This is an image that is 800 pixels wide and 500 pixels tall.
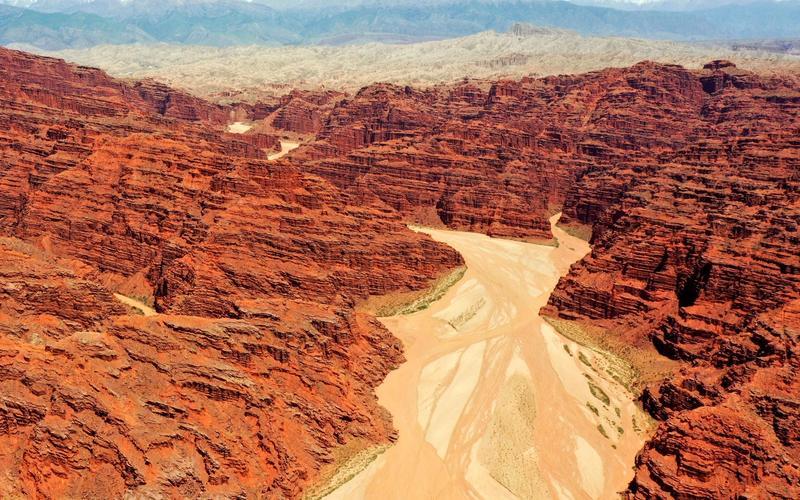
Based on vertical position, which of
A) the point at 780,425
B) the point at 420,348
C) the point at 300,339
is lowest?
the point at 420,348

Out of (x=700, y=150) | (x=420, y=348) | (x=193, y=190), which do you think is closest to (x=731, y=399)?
(x=420, y=348)

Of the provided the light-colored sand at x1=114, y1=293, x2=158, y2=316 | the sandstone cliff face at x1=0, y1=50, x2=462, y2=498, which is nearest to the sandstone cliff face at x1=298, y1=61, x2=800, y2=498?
the sandstone cliff face at x1=0, y1=50, x2=462, y2=498

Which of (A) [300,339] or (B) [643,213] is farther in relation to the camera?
(B) [643,213]

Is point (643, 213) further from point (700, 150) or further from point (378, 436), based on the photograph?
point (378, 436)

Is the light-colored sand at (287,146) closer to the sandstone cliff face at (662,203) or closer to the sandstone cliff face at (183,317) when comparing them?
the sandstone cliff face at (662,203)

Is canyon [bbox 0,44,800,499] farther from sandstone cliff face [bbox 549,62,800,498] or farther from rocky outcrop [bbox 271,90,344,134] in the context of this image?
rocky outcrop [bbox 271,90,344,134]

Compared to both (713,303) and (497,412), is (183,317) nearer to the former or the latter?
(497,412)
